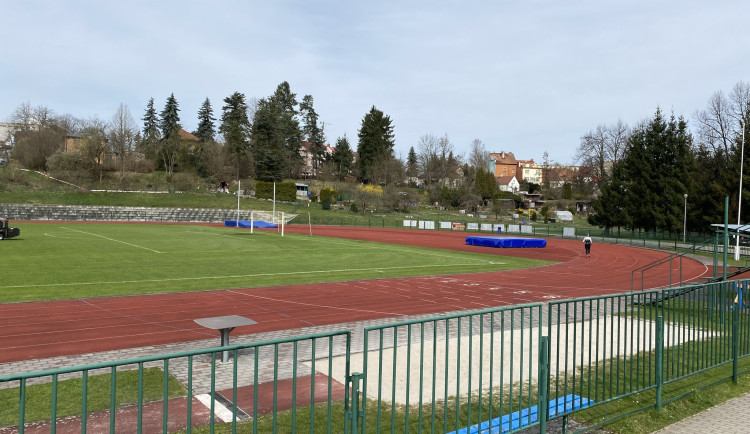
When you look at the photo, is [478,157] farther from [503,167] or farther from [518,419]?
[518,419]

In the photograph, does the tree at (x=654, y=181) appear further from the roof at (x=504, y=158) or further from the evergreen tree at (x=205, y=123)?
the roof at (x=504, y=158)

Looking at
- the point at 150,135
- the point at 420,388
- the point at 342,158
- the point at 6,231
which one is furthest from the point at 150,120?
the point at 420,388

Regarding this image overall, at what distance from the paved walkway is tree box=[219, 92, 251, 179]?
9081cm

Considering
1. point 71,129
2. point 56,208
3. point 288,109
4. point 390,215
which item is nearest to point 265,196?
point 390,215

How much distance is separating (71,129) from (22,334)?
390 feet

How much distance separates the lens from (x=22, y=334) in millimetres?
10703

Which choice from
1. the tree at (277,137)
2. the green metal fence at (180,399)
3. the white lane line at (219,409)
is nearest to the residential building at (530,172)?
the tree at (277,137)

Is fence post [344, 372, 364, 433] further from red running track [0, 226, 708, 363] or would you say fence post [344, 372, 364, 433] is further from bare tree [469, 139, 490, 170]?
bare tree [469, 139, 490, 170]

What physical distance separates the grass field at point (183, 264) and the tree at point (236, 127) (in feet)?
198

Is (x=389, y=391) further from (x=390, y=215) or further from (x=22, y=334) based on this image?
(x=390, y=215)

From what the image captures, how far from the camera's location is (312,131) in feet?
395

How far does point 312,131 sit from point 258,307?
109 metres

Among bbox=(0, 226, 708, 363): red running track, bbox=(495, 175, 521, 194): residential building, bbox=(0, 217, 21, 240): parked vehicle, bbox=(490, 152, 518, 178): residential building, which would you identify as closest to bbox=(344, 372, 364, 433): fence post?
bbox=(0, 226, 708, 363): red running track

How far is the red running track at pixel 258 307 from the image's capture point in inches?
418
